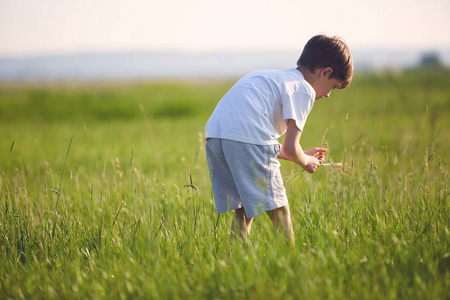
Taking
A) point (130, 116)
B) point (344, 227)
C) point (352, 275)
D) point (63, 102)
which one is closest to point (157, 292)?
point (352, 275)

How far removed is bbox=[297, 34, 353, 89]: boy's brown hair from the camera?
275cm

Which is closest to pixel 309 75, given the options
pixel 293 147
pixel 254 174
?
pixel 293 147

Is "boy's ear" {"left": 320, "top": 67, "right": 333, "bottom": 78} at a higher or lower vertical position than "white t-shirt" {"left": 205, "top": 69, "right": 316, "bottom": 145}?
higher

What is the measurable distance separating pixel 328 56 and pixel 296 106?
0.45 metres

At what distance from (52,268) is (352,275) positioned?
1.83 meters

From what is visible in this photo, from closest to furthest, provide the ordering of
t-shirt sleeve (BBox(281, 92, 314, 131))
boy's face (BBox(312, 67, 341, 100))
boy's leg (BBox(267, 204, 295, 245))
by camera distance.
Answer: t-shirt sleeve (BBox(281, 92, 314, 131)) → boy's leg (BBox(267, 204, 295, 245)) → boy's face (BBox(312, 67, 341, 100))

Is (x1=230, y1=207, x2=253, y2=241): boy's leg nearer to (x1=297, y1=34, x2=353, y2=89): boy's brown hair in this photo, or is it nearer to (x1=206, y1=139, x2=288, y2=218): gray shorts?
(x1=206, y1=139, x2=288, y2=218): gray shorts

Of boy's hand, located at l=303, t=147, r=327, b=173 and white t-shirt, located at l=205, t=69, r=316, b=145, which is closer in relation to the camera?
white t-shirt, located at l=205, t=69, r=316, b=145

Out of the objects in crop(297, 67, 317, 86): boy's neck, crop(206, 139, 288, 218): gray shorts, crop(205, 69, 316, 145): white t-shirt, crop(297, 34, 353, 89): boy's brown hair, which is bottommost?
crop(206, 139, 288, 218): gray shorts

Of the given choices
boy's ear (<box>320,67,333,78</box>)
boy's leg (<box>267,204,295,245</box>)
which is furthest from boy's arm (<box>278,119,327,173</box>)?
boy's ear (<box>320,67,333,78</box>)

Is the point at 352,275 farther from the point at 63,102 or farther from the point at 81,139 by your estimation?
the point at 63,102

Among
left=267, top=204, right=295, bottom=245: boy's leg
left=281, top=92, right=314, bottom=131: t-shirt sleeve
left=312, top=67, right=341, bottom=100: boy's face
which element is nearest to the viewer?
left=281, top=92, right=314, bottom=131: t-shirt sleeve

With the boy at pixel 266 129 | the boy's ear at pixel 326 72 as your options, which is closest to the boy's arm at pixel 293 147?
the boy at pixel 266 129

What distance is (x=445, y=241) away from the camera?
7.97 ft
